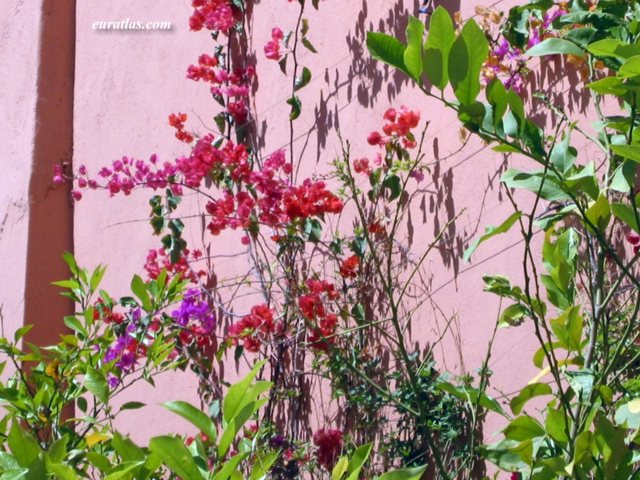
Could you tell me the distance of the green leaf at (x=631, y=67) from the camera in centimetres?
115

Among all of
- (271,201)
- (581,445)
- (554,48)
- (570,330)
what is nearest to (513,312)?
(570,330)

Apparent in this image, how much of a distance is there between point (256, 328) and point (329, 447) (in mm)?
530

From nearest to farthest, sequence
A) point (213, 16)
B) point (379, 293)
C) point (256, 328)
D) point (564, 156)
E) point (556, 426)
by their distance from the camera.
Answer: point (556, 426) → point (564, 156) → point (379, 293) → point (256, 328) → point (213, 16)

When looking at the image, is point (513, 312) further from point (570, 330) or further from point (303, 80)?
point (303, 80)

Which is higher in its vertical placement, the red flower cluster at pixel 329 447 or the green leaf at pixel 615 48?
the green leaf at pixel 615 48

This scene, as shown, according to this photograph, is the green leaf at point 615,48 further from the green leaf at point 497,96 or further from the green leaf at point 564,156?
the green leaf at point 564,156

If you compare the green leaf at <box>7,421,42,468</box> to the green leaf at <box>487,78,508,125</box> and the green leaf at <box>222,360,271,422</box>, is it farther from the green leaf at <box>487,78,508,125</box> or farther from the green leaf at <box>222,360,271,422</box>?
the green leaf at <box>487,78,508,125</box>

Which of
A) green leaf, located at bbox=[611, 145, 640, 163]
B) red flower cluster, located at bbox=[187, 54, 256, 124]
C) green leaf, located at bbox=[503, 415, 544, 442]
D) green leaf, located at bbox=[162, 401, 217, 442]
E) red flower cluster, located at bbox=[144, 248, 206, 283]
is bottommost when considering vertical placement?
green leaf, located at bbox=[503, 415, 544, 442]

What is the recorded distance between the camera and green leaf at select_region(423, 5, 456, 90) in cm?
127

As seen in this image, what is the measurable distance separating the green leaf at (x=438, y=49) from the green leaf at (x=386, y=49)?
5 centimetres

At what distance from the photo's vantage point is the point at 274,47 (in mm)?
3693

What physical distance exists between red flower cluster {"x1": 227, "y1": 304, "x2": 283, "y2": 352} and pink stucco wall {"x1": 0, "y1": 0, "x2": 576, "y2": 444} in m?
0.46

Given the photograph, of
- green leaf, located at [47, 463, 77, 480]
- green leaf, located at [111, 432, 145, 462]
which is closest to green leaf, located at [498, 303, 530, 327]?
green leaf, located at [111, 432, 145, 462]

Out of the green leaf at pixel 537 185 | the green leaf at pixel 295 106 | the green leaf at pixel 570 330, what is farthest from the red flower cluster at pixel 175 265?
the green leaf at pixel 537 185
